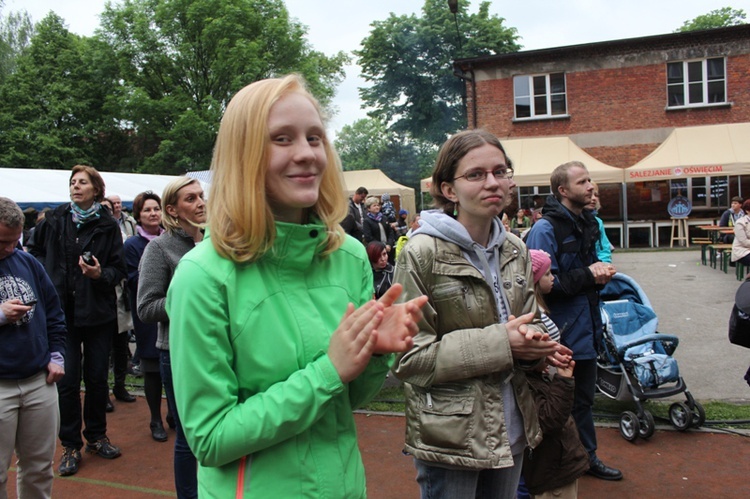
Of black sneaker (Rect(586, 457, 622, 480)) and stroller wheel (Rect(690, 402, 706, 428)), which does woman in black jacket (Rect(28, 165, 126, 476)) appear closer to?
black sneaker (Rect(586, 457, 622, 480))

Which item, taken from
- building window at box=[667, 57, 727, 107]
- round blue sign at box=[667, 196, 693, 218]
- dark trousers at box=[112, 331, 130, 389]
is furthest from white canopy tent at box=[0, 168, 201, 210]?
building window at box=[667, 57, 727, 107]

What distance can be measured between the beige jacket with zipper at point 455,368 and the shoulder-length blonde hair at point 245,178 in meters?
0.98

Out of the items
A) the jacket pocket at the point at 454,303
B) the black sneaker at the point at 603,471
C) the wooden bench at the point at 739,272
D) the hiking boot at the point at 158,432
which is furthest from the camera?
the wooden bench at the point at 739,272

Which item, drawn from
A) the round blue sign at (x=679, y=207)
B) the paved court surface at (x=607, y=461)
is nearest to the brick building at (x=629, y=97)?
the round blue sign at (x=679, y=207)

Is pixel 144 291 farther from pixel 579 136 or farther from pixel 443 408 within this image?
pixel 579 136

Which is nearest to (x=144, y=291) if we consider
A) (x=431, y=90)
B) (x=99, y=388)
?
(x=99, y=388)

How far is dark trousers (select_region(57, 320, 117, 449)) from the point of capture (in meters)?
4.65

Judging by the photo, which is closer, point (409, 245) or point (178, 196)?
point (409, 245)

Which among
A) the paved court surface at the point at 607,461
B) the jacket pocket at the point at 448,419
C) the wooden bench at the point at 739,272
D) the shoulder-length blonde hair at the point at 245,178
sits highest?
the shoulder-length blonde hair at the point at 245,178

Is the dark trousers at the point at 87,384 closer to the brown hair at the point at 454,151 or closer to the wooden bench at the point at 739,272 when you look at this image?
the brown hair at the point at 454,151

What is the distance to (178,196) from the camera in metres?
3.90

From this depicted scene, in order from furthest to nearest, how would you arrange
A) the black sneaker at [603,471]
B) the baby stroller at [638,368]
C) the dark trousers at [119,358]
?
the dark trousers at [119,358]
the baby stroller at [638,368]
the black sneaker at [603,471]

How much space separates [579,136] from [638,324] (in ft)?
64.2

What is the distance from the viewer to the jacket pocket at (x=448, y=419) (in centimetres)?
226
